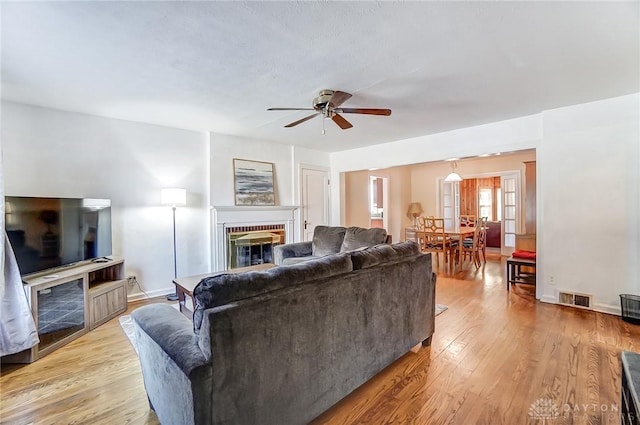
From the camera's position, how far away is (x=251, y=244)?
494 cm

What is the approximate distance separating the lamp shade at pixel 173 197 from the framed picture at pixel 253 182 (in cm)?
99

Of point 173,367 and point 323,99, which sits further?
point 323,99

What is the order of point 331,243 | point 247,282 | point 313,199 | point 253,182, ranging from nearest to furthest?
point 247,282 < point 331,243 < point 253,182 < point 313,199

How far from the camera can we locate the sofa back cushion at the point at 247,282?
1.31 m

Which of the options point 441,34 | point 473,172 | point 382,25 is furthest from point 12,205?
point 473,172

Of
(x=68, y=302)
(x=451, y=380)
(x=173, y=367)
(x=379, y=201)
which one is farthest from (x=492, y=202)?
(x=68, y=302)

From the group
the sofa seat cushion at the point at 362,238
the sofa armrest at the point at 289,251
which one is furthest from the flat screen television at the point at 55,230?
the sofa seat cushion at the point at 362,238

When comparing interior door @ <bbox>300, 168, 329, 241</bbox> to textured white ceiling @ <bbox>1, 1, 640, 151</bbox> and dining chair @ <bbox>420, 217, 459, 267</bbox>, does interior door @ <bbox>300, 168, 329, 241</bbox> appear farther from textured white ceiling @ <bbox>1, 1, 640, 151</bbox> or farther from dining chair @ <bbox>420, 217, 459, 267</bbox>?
textured white ceiling @ <bbox>1, 1, 640, 151</bbox>

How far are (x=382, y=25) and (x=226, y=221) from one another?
362 centimetres

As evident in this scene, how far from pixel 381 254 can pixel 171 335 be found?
1363 mm

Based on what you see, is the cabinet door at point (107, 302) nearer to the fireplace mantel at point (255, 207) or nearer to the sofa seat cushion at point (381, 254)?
the fireplace mantel at point (255, 207)

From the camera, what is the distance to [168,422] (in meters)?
1.45

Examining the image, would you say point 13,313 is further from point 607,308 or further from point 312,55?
point 607,308

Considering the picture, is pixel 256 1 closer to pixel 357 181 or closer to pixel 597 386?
pixel 597 386
